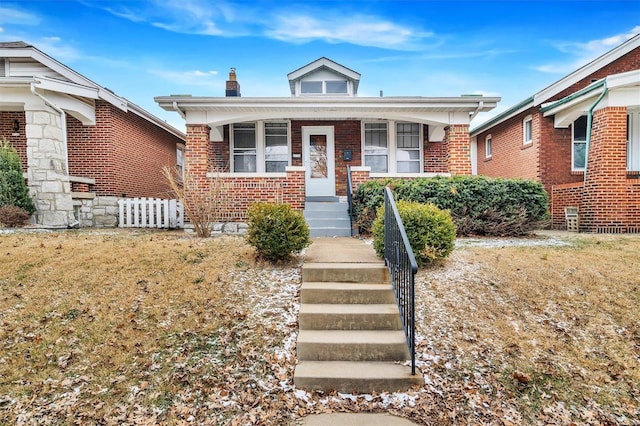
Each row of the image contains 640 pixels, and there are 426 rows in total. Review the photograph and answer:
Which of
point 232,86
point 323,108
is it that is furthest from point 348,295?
point 232,86

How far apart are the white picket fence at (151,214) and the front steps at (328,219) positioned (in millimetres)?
3963

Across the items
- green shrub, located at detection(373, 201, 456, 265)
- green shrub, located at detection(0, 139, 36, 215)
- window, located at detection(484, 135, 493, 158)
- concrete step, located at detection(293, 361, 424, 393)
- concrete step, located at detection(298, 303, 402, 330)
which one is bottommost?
concrete step, located at detection(293, 361, 424, 393)

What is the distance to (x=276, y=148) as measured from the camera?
11438 mm

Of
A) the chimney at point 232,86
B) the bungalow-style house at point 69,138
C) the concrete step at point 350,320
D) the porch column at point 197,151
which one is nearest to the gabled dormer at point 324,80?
the chimney at point 232,86

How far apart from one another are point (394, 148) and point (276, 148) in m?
3.99

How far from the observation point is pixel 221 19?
11.5m

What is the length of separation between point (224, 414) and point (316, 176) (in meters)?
9.15

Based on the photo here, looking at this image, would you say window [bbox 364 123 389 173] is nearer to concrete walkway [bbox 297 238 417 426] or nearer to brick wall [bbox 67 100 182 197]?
concrete walkway [bbox 297 238 417 426]

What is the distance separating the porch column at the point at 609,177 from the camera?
8.43 meters

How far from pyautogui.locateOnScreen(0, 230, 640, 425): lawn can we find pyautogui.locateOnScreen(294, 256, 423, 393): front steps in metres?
0.13

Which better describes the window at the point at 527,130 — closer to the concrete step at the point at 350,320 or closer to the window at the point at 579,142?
the window at the point at 579,142

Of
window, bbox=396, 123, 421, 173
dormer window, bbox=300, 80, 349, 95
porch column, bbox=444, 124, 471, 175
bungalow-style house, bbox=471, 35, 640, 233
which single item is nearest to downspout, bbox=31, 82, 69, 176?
dormer window, bbox=300, 80, 349, 95

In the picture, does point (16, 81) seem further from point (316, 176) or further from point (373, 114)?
point (373, 114)

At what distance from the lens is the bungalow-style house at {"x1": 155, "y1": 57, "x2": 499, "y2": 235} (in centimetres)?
889
